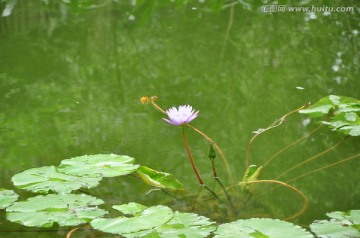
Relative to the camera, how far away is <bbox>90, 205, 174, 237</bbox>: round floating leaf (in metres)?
1.04

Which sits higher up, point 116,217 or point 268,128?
point 268,128

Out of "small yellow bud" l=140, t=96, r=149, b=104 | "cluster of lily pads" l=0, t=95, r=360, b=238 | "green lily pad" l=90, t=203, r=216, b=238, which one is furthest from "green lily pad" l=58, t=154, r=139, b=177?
"small yellow bud" l=140, t=96, r=149, b=104

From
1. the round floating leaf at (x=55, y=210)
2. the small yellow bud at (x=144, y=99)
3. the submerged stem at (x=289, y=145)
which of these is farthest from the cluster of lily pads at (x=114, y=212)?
the small yellow bud at (x=144, y=99)

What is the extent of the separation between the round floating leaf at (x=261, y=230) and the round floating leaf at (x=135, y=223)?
116 mm

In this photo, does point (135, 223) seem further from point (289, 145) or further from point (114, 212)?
point (289, 145)

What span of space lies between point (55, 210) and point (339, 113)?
844 millimetres

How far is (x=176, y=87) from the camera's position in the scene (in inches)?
76.4

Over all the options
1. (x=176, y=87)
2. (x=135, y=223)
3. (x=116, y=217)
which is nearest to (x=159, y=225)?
(x=135, y=223)

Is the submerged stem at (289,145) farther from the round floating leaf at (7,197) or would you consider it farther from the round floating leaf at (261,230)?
the round floating leaf at (7,197)

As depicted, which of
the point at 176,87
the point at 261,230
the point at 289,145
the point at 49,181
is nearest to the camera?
the point at 261,230

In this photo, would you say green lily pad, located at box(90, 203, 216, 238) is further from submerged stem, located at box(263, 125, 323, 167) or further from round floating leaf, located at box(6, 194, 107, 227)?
submerged stem, located at box(263, 125, 323, 167)

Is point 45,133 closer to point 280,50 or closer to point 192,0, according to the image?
point 280,50

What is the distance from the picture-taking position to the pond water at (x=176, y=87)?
4.47 ft

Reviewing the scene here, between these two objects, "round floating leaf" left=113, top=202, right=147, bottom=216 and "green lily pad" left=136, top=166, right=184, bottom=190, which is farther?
"green lily pad" left=136, top=166, right=184, bottom=190
